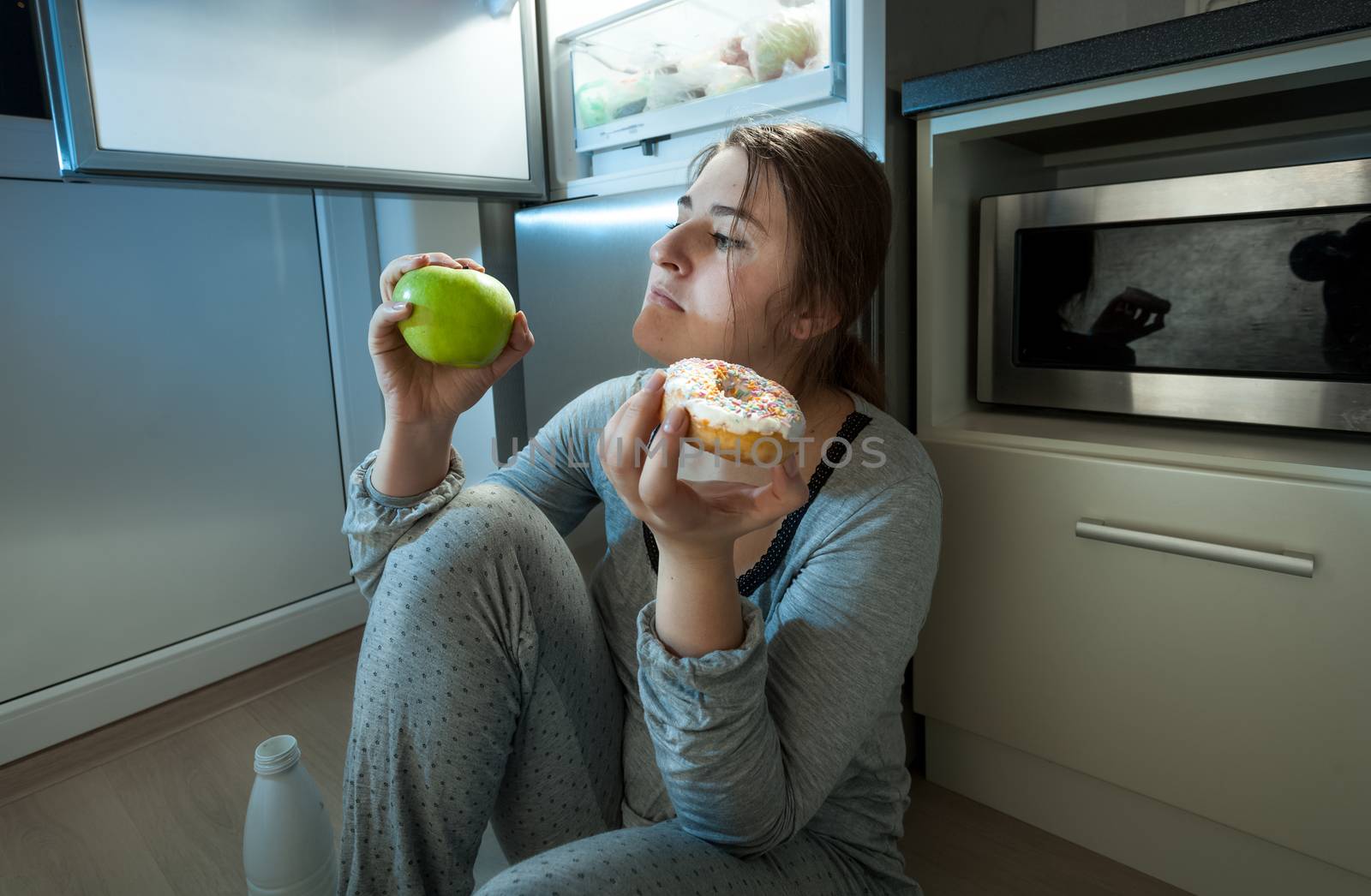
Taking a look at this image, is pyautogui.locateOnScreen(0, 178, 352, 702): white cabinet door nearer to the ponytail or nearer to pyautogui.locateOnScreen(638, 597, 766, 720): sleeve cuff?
the ponytail

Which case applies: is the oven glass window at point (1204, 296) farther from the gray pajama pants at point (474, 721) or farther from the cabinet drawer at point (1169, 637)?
the gray pajama pants at point (474, 721)

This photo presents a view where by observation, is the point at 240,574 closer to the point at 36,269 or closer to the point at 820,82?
the point at 36,269

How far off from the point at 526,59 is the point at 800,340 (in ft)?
2.56

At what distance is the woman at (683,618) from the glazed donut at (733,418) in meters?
0.03

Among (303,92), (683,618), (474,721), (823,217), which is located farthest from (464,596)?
(303,92)

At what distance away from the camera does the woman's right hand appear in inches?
32.9

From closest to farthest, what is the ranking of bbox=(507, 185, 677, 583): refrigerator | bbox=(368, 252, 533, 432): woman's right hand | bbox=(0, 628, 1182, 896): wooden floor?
bbox=(368, 252, 533, 432): woman's right hand < bbox=(0, 628, 1182, 896): wooden floor < bbox=(507, 185, 677, 583): refrigerator

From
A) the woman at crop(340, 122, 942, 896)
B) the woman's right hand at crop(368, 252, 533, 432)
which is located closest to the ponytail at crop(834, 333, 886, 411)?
the woman at crop(340, 122, 942, 896)

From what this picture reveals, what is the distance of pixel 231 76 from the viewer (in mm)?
973

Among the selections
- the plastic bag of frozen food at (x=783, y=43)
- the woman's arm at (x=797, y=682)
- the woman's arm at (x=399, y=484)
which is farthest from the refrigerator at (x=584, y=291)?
the woman's arm at (x=797, y=682)

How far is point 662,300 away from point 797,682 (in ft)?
1.28

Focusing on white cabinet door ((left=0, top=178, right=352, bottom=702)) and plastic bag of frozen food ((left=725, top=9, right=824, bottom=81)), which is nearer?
plastic bag of frozen food ((left=725, top=9, right=824, bottom=81))

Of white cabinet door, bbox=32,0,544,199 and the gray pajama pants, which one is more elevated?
white cabinet door, bbox=32,0,544,199

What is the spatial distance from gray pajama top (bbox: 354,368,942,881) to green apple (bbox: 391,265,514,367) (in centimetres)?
17
